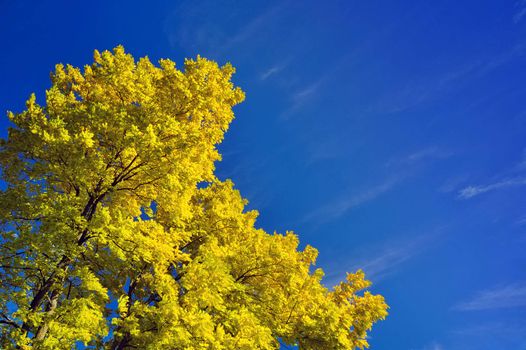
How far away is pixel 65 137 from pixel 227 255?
21.1 ft

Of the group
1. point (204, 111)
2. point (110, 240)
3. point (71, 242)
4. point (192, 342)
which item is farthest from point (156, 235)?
point (204, 111)

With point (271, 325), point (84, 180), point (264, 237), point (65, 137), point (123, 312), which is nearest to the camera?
point (65, 137)

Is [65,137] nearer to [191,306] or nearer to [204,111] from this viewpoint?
[204,111]

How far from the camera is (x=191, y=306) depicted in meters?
10.2

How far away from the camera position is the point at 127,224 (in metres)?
9.39

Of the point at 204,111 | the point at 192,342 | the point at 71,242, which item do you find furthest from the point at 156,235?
the point at 204,111

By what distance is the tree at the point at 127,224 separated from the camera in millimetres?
9344

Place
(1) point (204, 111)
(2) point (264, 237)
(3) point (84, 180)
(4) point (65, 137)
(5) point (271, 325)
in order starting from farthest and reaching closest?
(2) point (264, 237), (5) point (271, 325), (1) point (204, 111), (3) point (84, 180), (4) point (65, 137)

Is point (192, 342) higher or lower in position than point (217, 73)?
lower

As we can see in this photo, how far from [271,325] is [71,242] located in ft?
24.3

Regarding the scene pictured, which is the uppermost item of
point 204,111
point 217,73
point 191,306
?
point 217,73

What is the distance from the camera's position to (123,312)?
1081cm

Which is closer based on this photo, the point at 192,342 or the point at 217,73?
the point at 192,342

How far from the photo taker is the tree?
9344mm
